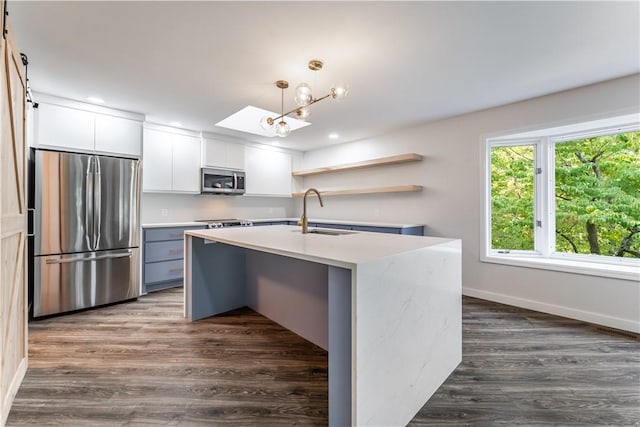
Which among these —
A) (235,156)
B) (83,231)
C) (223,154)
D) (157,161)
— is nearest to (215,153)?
(223,154)

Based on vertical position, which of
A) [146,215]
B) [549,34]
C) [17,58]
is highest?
[549,34]

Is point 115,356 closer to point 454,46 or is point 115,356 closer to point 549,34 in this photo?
point 454,46

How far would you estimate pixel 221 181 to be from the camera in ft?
15.3

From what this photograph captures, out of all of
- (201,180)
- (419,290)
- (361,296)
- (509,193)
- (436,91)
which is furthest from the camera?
(201,180)

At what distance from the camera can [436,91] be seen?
293 centimetres

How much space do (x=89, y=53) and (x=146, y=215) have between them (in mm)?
2510

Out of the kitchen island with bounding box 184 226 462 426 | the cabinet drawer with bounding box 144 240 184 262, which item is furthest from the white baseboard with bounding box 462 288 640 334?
the cabinet drawer with bounding box 144 240 184 262

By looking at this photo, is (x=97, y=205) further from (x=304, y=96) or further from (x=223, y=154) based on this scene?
(x=304, y=96)

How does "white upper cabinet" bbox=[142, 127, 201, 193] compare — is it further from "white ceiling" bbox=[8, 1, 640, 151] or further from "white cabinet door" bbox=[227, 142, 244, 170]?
"white ceiling" bbox=[8, 1, 640, 151]

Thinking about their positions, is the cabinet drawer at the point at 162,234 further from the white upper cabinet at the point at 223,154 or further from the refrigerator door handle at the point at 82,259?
the white upper cabinet at the point at 223,154

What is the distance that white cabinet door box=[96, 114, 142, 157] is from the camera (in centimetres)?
331

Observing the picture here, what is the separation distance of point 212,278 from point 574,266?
3652 mm

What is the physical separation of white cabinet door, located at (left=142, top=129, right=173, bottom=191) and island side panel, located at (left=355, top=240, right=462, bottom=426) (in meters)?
3.76

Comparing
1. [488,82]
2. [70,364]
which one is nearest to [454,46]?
[488,82]
